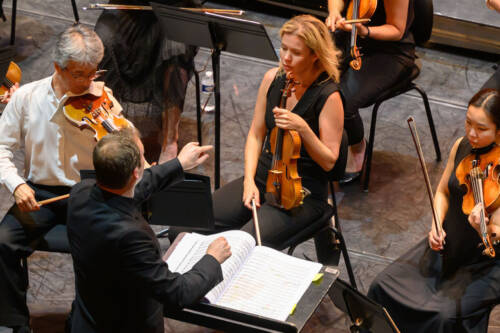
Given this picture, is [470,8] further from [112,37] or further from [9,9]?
[9,9]

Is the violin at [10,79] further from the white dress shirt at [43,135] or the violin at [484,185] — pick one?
the violin at [484,185]

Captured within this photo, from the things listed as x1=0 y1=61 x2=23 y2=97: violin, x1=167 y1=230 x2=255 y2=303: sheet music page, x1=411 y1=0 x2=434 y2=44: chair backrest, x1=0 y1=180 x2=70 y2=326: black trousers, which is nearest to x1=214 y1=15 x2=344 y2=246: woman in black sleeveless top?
x1=167 y1=230 x2=255 y2=303: sheet music page

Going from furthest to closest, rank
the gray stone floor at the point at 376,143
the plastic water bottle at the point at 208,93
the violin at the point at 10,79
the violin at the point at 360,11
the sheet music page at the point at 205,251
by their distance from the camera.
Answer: the plastic water bottle at the point at 208,93 < the violin at the point at 360,11 < the gray stone floor at the point at 376,143 < the violin at the point at 10,79 < the sheet music page at the point at 205,251

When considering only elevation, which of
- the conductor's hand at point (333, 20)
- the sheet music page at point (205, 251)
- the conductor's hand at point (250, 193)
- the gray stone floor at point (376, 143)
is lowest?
the gray stone floor at point (376, 143)

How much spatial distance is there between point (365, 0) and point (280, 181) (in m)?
1.27

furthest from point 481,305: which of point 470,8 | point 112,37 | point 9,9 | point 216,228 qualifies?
point 9,9

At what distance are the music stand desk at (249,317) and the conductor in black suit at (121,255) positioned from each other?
0.25 ft

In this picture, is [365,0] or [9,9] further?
[9,9]

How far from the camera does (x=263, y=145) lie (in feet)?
11.4

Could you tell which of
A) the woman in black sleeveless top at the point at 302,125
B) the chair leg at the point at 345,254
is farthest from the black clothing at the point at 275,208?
the chair leg at the point at 345,254

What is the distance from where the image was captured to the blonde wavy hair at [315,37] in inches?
118

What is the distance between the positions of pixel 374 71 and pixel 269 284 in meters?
1.86

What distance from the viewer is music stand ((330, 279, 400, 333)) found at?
2383 millimetres

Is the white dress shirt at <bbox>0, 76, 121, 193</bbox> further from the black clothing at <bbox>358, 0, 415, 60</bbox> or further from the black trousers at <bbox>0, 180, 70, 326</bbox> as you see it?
the black clothing at <bbox>358, 0, 415, 60</bbox>
